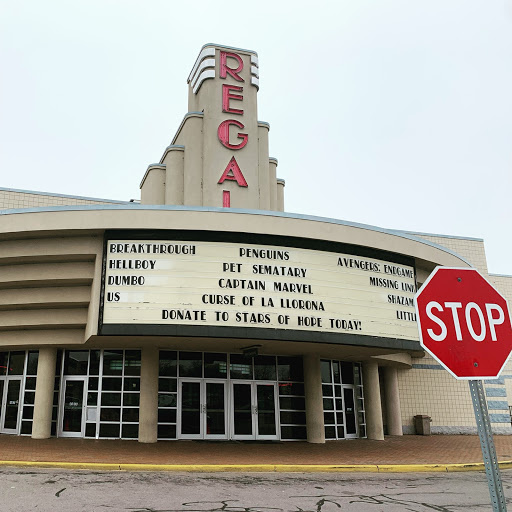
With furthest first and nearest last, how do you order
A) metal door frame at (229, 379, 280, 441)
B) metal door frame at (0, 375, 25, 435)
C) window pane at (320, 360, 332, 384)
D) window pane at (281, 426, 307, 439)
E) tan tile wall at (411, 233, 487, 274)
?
tan tile wall at (411, 233, 487, 274), window pane at (320, 360, 332, 384), window pane at (281, 426, 307, 439), metal door frame at (0, 375, 25, 435), metal door frame at (229, 379, 280, 441)

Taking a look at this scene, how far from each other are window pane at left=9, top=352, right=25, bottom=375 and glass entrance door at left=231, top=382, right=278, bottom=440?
811 cm

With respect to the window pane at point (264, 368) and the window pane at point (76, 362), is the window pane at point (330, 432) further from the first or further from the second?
the window pane at point (76, 362)

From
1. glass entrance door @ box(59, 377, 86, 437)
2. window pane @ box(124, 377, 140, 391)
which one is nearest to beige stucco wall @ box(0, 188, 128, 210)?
glass entrance door @ box(59, 377, 86, 437)

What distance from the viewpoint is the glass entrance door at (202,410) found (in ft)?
64.2

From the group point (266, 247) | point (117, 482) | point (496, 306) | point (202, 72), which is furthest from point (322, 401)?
point (496, 306)

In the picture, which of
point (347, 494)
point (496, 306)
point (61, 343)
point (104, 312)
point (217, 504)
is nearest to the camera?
point (496, 306)

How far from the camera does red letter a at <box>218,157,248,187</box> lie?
72.9 feet

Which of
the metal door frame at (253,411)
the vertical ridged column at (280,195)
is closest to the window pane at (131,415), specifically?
the metal door frame at (253,411)

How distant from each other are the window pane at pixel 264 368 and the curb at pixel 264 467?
709 cm

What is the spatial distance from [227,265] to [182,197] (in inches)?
297

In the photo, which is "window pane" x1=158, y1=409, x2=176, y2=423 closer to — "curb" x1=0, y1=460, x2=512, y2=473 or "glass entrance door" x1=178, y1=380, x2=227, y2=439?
"glass entrance door" x1=178, y1=380, x2=227, y2=439

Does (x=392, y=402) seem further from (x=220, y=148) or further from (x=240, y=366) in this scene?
(x=220, y=148)

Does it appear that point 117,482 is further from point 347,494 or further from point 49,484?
point 347,494

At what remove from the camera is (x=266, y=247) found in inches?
659
